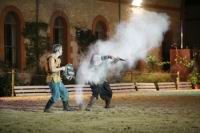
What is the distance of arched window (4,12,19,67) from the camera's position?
28125 mm

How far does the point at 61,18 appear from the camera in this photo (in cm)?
3042

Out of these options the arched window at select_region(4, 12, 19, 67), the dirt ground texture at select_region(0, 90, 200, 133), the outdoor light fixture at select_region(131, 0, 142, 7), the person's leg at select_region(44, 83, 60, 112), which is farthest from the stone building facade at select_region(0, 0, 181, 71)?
the person's leg at select_region(44, 83, 60, 112)

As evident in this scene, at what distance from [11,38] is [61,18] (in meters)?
3.39

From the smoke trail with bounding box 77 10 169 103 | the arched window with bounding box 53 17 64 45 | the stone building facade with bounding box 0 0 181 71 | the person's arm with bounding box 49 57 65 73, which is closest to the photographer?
the person's arm with bounding box 49 57 65 73

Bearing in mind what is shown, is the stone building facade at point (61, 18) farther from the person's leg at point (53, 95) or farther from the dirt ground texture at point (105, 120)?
the person's leg at point (53, 95)

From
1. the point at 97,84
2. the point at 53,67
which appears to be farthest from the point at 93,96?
the point at 53,67

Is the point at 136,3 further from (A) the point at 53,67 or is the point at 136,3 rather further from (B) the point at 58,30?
(A) the point at 53,67

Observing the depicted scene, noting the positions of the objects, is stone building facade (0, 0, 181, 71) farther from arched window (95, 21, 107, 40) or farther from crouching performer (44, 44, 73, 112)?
crouching performer (44, 44, 73, 112)

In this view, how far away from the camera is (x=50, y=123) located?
1298 centimetres

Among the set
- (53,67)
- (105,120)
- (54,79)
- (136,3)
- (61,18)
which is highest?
(136,3)

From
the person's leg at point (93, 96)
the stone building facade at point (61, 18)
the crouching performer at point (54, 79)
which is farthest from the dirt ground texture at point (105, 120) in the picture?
the stone building facade at point (61, 18)

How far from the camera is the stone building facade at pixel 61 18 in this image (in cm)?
2811

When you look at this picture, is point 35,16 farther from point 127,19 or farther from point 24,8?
point 127,19

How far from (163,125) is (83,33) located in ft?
63.3
